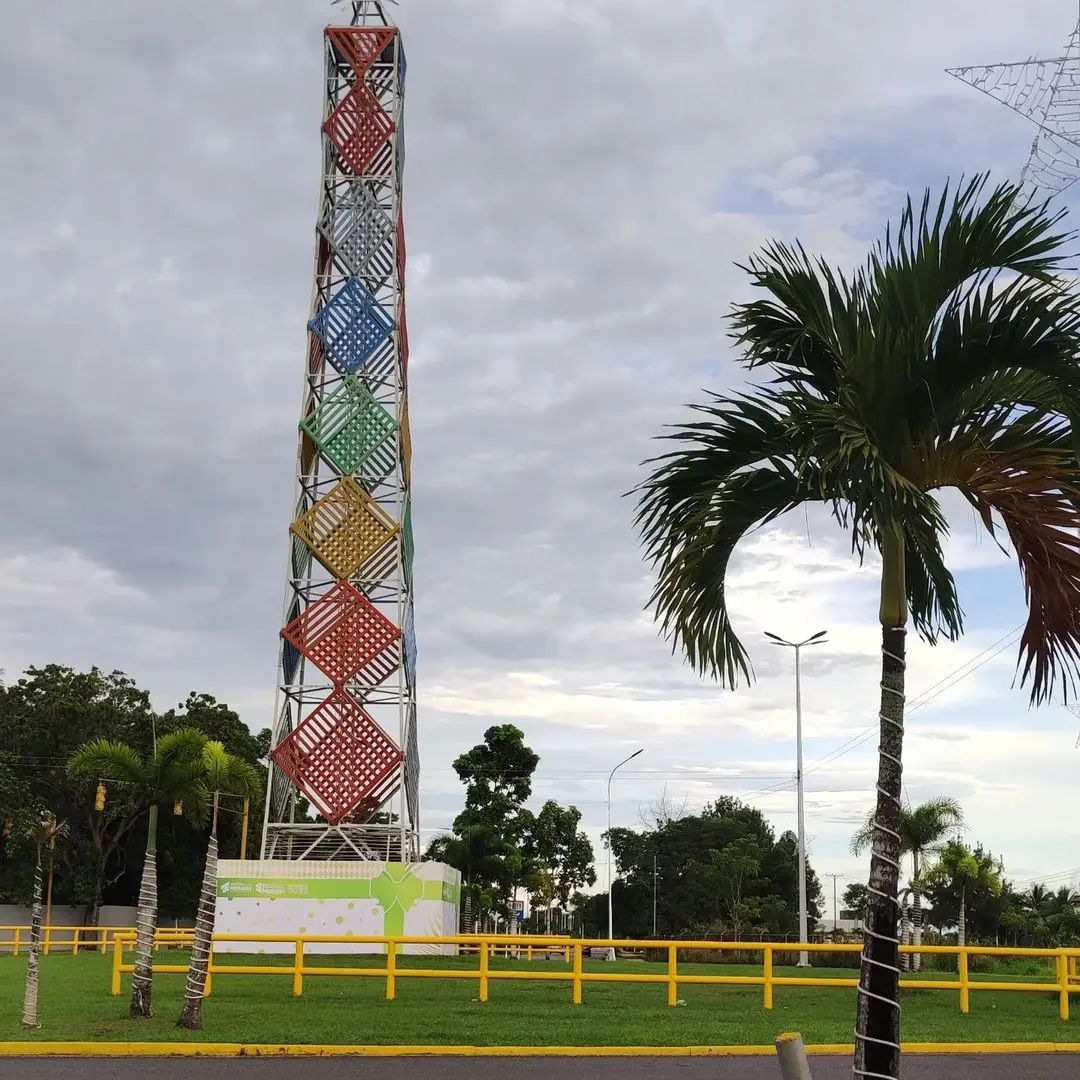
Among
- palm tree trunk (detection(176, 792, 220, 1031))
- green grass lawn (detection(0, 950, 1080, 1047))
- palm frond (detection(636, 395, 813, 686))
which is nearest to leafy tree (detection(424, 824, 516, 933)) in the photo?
green grass lawn (detection(0, 950, 1080, 1047))

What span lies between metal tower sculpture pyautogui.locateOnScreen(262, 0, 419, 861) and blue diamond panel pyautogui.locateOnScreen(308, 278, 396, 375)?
3 centimetres

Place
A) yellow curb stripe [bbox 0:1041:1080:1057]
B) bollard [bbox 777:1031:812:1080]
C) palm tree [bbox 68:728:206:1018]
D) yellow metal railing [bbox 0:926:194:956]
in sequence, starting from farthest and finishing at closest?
yellow metal railing [bbox 0:926:194:956], palm tree [bbox 68:728:206:1018], yellow curb stripe [bbox 0:1041:1080:1057], bollard [bbox 777:1031:812:1080]

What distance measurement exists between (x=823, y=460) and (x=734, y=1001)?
13494mm

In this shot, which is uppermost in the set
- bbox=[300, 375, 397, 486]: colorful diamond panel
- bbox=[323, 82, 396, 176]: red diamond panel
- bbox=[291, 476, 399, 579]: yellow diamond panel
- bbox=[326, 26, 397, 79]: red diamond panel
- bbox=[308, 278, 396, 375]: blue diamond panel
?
bbox=[326, 26, 397, 79]: red diamond panel

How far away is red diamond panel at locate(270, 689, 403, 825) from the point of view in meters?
37.0

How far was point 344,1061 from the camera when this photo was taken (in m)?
13.1

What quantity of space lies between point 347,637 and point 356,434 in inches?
242

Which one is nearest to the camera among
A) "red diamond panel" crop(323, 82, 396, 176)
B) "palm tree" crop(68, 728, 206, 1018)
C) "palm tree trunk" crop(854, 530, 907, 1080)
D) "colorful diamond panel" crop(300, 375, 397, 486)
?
"palm tree trunk" crop(854, 530, 907, 1080)

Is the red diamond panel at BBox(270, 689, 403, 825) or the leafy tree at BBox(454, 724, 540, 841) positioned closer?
the red diamond panel at BBox(270, 689, 403, 825)

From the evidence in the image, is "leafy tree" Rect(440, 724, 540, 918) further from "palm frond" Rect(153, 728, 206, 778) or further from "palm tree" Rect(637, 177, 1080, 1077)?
"palm tree" Rect(637, 177, 1080, 1077)

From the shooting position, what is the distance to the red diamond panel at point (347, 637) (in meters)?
37.6

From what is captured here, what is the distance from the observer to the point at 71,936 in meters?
55.3

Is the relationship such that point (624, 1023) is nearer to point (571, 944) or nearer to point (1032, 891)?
point (571, 944)

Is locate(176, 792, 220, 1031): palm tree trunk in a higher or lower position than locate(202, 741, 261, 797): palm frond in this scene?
lower
